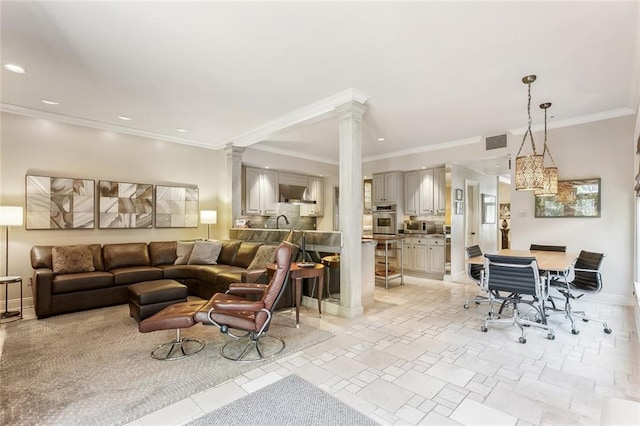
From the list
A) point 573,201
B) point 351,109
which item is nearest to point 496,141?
point 573,201

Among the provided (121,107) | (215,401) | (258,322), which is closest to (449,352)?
(258,322)

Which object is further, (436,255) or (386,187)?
(386,187)

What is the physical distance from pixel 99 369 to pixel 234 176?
13.9 ft

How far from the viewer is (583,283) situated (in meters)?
3.87

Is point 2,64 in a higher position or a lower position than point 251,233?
higher

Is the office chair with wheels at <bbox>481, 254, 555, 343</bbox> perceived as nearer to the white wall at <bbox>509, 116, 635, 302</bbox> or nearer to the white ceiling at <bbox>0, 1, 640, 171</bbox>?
the white wall at <bbox>509, 116, 635, 302</bbox>

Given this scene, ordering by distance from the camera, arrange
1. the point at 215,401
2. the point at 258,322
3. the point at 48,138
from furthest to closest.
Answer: the point at 48,138 → the point at 258,322 → the point at 215,401

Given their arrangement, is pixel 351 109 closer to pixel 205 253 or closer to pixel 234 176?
pixel 234 176

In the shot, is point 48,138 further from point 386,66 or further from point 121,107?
point 386,66

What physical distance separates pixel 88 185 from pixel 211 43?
374 cm

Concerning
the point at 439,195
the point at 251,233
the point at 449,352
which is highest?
the point at 439,195

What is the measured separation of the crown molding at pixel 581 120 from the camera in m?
4.40

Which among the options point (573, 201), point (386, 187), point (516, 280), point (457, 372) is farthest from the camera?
point (386, 187)

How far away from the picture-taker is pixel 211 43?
2.79 m
